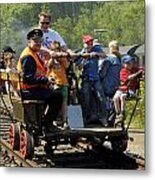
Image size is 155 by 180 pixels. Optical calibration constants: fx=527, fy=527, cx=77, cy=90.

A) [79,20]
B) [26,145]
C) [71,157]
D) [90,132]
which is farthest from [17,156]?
[79,20]

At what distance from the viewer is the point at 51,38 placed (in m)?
2.34

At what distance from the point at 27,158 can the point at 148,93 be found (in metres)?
0.62

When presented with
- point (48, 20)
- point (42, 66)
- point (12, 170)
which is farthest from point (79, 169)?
point (48, 20)

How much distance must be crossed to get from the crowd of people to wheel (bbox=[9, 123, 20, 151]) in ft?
0.47

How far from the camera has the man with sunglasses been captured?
91.7 inches

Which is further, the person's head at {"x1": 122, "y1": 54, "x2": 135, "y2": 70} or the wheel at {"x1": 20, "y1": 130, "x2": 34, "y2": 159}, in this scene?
the wheel at {"x1": 20, "y1": 130, "x2": 34, "y2": 159}

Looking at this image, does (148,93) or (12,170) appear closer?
(148,93)

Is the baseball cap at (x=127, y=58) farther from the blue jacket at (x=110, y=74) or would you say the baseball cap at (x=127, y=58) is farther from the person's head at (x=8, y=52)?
the person's head at (x=8, y=52)

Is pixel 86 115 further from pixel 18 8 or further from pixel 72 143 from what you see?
pixel 18 8

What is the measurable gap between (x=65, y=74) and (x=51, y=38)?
0.56ft

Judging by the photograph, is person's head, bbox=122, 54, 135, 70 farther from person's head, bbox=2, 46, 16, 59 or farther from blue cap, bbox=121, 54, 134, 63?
person's head, bbox=2, 46, 16, 59

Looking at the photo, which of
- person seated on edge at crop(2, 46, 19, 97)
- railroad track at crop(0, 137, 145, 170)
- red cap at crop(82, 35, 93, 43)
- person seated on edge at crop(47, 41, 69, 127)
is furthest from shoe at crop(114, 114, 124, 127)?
person seated on edge at crop(2, 46, 19, 97)

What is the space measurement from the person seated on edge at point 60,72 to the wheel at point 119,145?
0.24 metres

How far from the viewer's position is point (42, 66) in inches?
92.3
